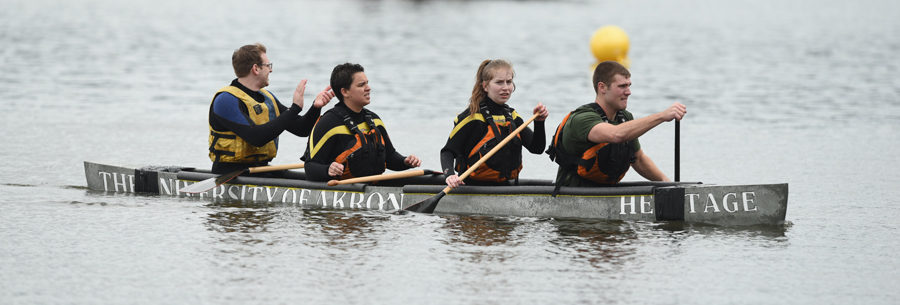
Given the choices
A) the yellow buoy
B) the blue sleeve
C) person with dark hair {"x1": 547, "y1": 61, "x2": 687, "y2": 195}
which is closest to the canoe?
person with dark hair {"x1": 547, "y1": 61, "x2": 687, "y2": 195}

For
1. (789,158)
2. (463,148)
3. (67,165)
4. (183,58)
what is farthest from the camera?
(183,58)

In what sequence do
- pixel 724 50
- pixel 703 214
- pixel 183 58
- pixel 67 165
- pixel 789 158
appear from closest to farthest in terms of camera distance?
1. pixel 703 214
2. pixel 67 165
3. pixel 789 158
4. pixel 183 58
5. pixel 724 50

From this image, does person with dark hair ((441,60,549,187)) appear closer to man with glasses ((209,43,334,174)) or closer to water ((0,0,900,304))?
water ((0,0,900,304))

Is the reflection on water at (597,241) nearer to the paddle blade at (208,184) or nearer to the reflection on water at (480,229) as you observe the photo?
the reflection on water at (480,229)

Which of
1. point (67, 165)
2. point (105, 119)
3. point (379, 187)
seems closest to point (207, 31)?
point (105, 119)

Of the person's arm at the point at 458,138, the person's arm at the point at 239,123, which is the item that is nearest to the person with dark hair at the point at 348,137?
the person's arm at the point at 239,123

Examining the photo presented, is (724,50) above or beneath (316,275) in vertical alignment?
above

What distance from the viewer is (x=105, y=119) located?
1691 cm

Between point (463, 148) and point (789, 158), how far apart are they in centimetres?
614

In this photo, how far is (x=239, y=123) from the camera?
9.36 m

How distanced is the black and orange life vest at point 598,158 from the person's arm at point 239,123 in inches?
96.2

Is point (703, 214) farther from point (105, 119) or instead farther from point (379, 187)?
point (105, 119)

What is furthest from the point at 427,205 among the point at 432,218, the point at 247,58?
the point at 247,58

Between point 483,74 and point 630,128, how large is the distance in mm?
1429
